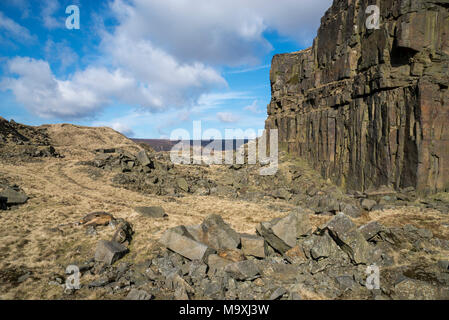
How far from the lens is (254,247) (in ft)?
41.2

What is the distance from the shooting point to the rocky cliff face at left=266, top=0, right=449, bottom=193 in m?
19.5

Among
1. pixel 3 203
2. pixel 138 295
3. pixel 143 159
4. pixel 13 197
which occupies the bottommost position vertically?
pixel 138 295

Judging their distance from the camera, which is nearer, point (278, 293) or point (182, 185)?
point (278, 293)

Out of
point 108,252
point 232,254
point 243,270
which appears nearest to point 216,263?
point 232,254

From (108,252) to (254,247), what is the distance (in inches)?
277

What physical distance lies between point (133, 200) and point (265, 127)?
29.1 m

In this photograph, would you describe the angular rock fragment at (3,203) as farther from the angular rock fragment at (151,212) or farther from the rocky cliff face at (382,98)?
the rocky cliff face at (382,98)

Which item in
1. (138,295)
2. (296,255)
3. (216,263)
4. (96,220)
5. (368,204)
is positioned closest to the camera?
(138,295)

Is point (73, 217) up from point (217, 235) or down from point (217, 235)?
up

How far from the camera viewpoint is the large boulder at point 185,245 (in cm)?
1173

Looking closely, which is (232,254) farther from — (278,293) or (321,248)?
(321,248)

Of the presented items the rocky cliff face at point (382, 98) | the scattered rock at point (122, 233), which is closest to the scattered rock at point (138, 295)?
the scattered rock at point (122, 233)

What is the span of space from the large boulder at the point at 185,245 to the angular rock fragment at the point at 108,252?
204cm

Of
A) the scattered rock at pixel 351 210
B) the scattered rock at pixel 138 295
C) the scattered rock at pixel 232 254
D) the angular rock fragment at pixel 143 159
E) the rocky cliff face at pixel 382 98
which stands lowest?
the scattered rock at pixel 138 295
